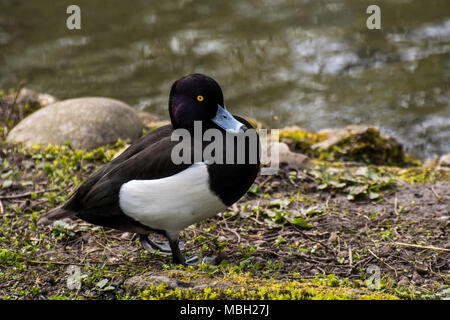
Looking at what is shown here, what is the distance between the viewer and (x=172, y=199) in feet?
12.9

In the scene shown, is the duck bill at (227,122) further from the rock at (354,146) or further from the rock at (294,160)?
the rock at (354,146)

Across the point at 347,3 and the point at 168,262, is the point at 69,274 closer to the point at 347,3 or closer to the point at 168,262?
the point at 168,262

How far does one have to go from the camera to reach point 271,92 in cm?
915

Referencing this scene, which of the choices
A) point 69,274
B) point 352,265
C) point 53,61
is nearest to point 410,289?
point 352,265

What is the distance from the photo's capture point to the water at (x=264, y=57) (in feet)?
28.2

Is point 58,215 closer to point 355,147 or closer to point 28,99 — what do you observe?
point 355,147

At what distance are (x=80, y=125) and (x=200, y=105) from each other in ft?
→ 8.76

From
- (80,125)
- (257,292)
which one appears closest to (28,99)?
(80,125)

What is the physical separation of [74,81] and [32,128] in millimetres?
3500

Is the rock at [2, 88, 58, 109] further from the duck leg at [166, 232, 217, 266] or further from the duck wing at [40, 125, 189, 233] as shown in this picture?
the duck leg at [166, 232, 217, 266]

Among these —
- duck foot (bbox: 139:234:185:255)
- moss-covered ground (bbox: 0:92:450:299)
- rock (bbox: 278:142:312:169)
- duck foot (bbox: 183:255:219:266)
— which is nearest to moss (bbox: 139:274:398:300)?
moss-covered ground (bbox: 0:92:450:299)

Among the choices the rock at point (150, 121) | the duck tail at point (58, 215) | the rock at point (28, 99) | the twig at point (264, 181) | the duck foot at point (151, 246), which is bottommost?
the duck foot at point (151, 246)

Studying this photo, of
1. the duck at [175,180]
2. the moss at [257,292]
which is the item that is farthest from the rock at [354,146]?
the moss at [257,292]
